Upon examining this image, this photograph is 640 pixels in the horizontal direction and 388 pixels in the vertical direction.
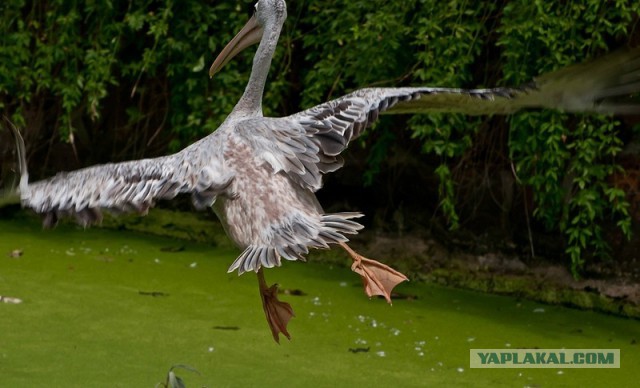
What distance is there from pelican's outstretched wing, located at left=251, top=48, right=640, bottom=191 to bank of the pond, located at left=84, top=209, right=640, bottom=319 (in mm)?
1489

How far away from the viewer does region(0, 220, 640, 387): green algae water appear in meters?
3.69

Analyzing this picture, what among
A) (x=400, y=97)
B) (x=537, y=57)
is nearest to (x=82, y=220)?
(x=400, y=97)

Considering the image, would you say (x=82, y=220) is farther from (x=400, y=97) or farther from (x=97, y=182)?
(x=400, y=97)

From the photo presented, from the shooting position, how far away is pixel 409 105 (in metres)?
3.06

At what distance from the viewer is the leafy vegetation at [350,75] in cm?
440

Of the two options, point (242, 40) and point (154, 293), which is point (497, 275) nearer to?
point (154, 293)

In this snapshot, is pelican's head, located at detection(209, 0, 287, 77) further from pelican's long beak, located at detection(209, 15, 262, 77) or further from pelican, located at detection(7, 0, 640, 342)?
pelican, located at detection(7, 0, 640, 342)

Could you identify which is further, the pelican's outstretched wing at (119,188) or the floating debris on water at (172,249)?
the floating debris on water at (172,249)

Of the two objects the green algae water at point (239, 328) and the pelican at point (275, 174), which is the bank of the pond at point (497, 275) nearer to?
the green algae water at point (239, 328)

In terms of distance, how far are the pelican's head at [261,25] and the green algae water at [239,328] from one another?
102 cm

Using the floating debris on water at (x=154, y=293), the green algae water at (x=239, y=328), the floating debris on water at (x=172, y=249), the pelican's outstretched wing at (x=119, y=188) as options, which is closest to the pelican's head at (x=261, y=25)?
A: the pelican's outstretched wing at (x=119, y=188)

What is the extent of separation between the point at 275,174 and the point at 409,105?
1.54ft

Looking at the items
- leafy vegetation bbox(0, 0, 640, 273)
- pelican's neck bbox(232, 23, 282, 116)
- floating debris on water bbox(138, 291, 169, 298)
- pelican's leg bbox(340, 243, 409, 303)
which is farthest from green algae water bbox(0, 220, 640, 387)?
pelican's neck bbox(232, 23, 282, 116)

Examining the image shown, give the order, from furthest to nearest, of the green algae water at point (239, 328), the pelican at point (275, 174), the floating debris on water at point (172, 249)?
the floating debris on water at point (172, 249) → the green algae water at point (239, 328) → the pelican at point (275, 174)
